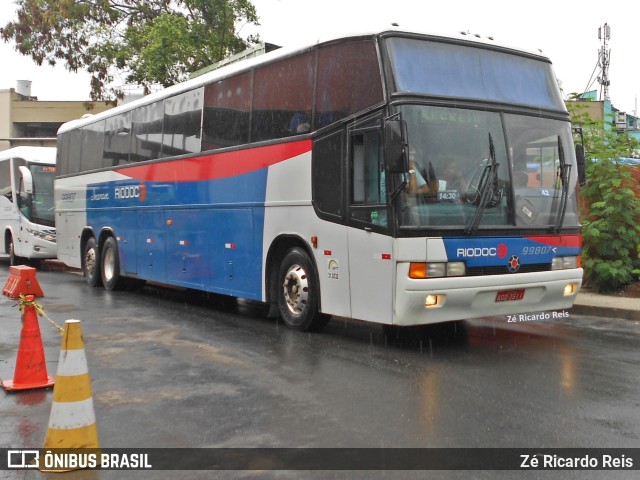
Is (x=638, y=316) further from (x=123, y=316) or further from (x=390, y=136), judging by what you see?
(x=123, y=316)

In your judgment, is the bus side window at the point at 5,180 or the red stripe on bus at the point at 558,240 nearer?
the red stripe on bus at the point at 558,240

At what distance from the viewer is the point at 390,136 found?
7480 millimetres

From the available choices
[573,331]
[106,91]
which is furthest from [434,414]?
[106,91]

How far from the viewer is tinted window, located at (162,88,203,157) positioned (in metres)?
11.8

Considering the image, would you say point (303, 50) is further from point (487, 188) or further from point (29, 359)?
point (29, 359)

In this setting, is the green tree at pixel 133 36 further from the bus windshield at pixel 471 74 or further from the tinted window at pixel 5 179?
the bus windshield at pixel 471 74

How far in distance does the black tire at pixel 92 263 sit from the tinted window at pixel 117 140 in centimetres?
191

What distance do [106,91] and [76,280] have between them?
1069 cm

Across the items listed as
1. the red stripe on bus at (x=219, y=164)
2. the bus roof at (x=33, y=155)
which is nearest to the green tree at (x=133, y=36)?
the bus roof at (x=33, y=155)

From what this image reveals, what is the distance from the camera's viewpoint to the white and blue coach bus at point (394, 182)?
7738 mm

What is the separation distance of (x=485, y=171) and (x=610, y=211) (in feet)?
Answer: 17.4

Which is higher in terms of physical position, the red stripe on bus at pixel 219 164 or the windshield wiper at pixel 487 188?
the red stripe on bus at pixel 219 164

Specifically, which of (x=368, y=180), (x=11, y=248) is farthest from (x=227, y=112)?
(x=11, y=248)

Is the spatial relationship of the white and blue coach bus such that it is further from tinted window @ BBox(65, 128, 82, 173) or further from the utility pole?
the utility pole
